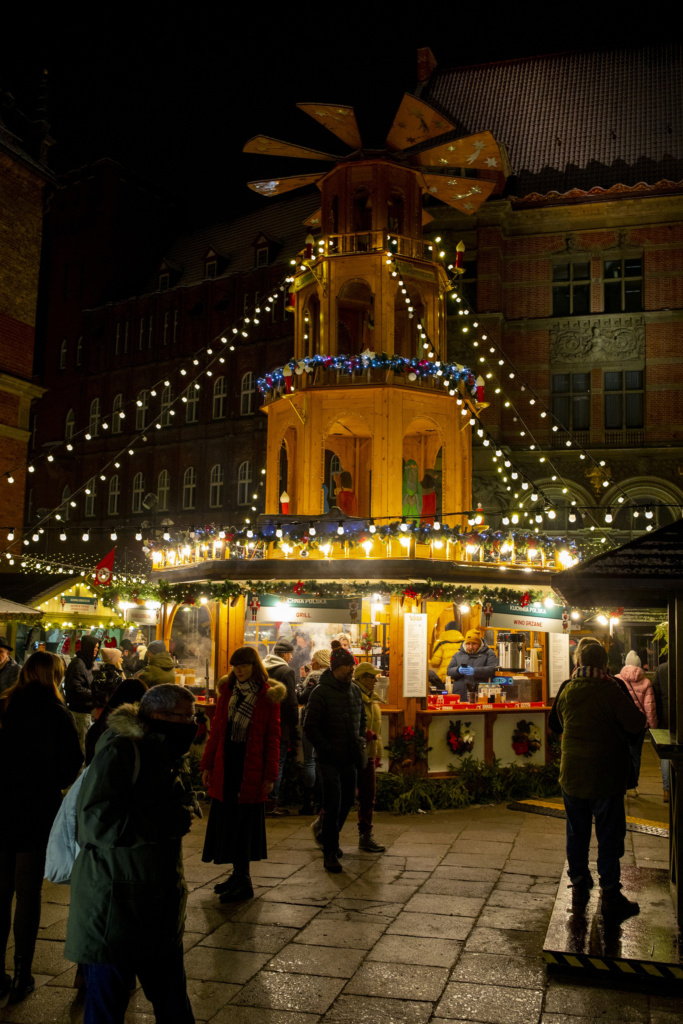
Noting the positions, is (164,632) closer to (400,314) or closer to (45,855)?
(400,314)

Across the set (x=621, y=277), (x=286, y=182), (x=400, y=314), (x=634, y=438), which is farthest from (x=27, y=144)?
(x=634, y=438)

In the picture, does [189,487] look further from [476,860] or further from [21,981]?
[21,981]

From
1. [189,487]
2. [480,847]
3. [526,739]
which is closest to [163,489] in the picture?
[189,487]

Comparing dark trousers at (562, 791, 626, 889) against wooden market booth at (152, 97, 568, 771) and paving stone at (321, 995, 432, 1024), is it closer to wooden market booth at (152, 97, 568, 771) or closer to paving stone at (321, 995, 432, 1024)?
paving stone at (321, 995, 432, 1024)

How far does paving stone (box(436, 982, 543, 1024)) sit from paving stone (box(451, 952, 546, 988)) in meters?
0.09

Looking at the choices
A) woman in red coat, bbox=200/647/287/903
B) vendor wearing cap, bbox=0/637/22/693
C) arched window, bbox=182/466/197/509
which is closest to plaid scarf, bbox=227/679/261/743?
woman in red coat, bbox=200/647/287/903

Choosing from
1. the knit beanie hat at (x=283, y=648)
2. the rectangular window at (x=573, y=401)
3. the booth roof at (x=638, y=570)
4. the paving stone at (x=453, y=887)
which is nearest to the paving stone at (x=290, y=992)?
the paving stone at (x=453, y=887)

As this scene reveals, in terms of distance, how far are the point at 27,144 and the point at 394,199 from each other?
1424 centimetres

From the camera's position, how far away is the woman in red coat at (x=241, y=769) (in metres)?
7.03

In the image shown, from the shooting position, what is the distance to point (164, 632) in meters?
14.9

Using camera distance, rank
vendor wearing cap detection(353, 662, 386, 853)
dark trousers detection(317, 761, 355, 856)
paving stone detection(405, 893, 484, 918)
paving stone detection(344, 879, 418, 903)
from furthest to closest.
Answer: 1. vendor wearing cap detection(353, 662, 386, 853)
2. dark trousers detection(317, 761, 355, 856)
3. paving stone detection(344, 879, 418, 903)
4. paving stone detection(405, 893, 484, 918)

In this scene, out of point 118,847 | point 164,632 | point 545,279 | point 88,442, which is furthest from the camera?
point 88,442

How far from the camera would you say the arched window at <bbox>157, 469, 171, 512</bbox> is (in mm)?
37162

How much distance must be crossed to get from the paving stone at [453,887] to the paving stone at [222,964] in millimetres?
2036
